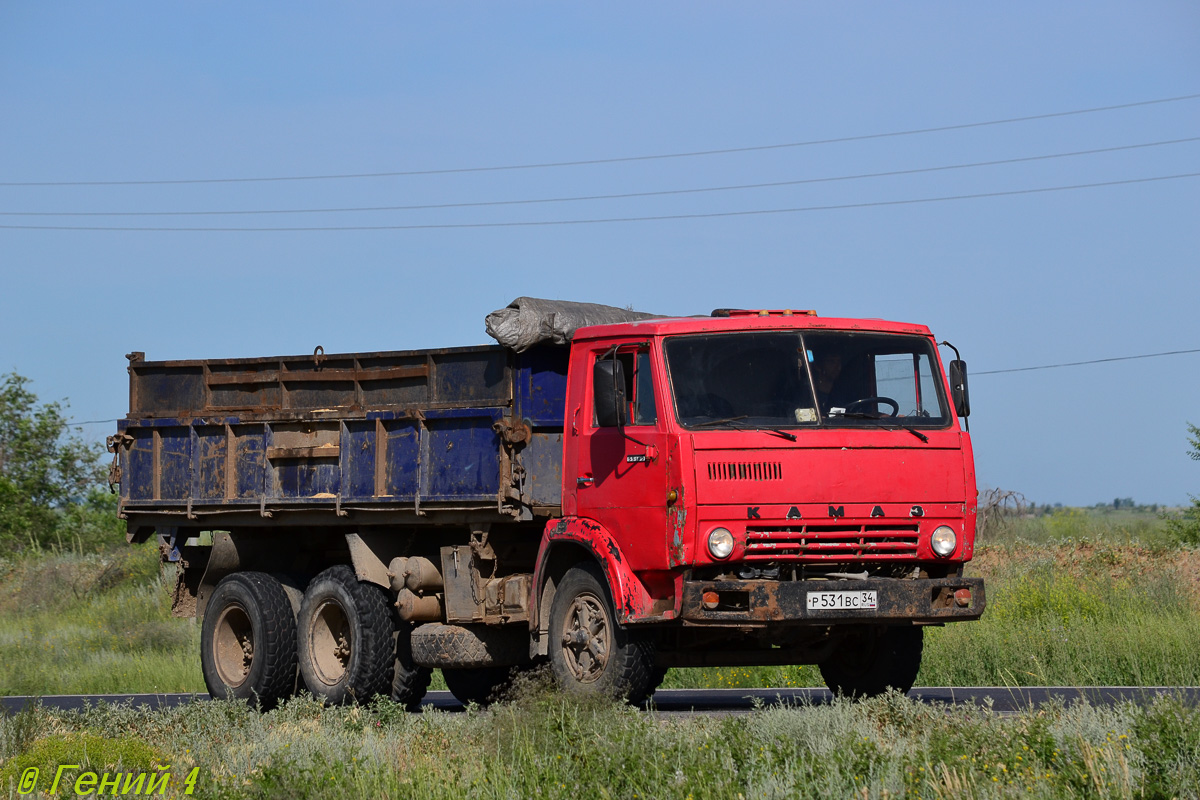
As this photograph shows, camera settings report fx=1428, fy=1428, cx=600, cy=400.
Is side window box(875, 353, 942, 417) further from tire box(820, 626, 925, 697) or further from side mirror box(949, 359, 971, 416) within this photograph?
tire box(820, 626, 925, 697)

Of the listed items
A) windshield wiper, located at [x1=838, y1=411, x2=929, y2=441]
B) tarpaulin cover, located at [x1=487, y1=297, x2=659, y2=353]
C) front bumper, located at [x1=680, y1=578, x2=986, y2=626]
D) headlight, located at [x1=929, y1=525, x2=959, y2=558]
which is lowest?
front bumper, located at [x1=680, y1=578, x2=986, y2=626]

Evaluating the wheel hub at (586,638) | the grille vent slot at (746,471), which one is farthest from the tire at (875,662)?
the grille vent slot at (746,471)

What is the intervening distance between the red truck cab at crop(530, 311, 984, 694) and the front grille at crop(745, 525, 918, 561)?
0.01 m

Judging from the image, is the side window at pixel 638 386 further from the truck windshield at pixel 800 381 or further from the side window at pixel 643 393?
the truck windshield at pixel 800 381

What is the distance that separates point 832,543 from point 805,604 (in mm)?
483

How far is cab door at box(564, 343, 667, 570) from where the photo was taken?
966 centimetres

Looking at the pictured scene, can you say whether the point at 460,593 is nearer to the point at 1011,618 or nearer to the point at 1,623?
the point at 1011,618

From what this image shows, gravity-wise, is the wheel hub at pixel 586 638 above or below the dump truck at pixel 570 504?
below

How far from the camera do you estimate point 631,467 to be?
9992 mm

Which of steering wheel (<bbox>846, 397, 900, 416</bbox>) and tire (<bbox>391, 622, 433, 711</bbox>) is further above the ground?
steering wheel (<bbox>846, 397, 900, 416</bbox>)

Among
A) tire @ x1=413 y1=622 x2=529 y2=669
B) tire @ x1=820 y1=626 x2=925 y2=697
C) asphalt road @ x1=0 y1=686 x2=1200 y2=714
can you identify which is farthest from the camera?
tire @ x1=413 y1=622 x2=529 y2=669

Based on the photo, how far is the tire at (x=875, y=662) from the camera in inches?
427

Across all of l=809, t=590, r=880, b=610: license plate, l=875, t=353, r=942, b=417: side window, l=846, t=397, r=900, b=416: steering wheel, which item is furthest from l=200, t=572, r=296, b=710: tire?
l=875, t=353, r=942, b=417: side window

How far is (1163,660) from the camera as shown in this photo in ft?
45.8
